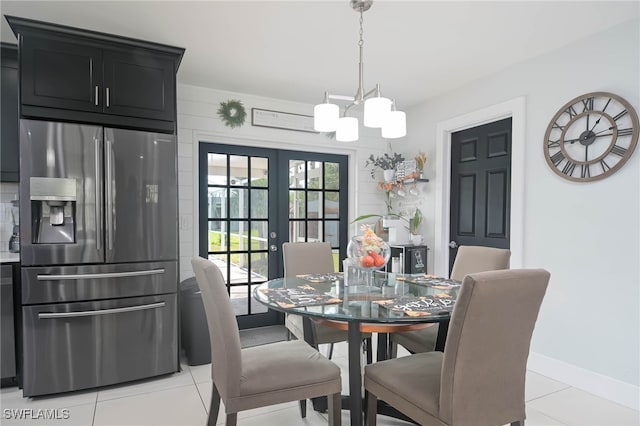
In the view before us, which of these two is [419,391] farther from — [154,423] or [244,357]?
[154,423]

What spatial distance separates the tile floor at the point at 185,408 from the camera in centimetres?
223

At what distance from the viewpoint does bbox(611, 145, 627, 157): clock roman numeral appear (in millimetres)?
2449

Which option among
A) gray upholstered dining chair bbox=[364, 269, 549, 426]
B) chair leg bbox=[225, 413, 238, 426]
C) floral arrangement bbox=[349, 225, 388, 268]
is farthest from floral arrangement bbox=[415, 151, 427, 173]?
chair leg bbox=[225, 413, 238, 426]

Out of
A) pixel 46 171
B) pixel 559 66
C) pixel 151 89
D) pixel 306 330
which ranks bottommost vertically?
Answer: pixel 306 330

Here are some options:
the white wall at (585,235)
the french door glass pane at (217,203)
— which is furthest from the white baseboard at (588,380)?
the french door glass pane at (217,203)

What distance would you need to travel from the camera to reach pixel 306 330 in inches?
92.8

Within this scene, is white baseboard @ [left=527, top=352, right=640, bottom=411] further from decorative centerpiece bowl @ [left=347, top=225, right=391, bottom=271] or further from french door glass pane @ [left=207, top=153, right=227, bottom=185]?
french door glass pane @ [left=207, top=153, right=227, bottom=185]

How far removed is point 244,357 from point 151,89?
6.86 feet

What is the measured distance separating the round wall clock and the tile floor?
1.54 m

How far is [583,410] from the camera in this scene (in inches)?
93.5

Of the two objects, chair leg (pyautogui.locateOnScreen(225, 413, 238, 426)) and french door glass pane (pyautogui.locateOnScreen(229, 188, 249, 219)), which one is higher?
french door glass pane (pyautogui.locateOnScreen(229, 188, 249, 219))

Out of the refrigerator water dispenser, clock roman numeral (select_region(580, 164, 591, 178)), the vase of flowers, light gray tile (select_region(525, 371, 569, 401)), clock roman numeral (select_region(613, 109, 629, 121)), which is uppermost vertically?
clock roman numeral (select_region(613, 109, 629, 121))

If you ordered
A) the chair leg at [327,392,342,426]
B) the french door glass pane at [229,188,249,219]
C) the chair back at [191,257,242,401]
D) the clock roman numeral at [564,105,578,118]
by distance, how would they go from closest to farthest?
the chair back at [191,257,242,401]
the chair leg at [327,392,342,426]
the clock roman numeral at [564,105,578,118]
the french door glass pane at [229,188,249,219]

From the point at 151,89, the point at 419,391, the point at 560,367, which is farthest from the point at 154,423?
the point at 560,367
